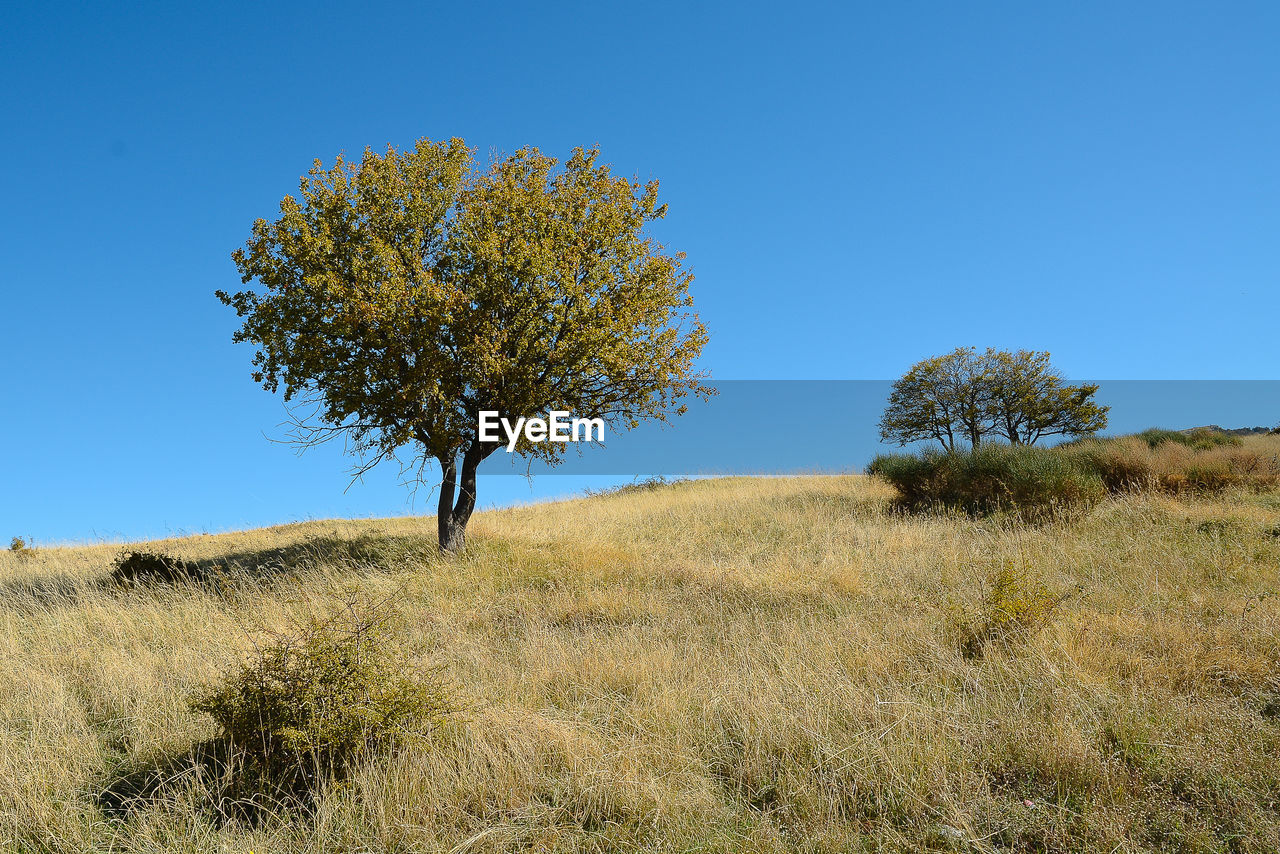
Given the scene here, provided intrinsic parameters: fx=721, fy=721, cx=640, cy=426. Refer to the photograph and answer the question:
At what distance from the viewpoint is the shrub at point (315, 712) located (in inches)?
208

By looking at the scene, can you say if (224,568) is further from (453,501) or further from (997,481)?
(997,481)

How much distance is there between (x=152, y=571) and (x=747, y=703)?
43.7 ft

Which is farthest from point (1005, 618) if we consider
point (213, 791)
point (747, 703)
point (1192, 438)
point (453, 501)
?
point (1192, 438)

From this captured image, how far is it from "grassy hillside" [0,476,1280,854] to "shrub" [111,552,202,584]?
2.24 feet

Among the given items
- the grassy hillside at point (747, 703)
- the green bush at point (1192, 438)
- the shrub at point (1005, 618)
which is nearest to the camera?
the grassy hillside at point (747, 703)

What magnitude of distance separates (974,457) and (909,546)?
7583mm

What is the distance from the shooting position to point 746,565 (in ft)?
43.0

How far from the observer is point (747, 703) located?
6.32 metres

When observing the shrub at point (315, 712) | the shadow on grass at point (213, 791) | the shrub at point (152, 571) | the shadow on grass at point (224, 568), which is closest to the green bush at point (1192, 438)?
the shadow on grass at point (224, 568)

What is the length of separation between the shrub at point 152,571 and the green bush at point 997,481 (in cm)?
1757

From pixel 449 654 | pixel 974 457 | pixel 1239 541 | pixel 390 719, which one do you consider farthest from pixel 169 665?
pixel 974 457

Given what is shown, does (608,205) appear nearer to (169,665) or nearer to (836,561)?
(836,561)

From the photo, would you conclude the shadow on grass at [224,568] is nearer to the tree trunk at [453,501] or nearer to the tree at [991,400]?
the tree trunk at [453,501]

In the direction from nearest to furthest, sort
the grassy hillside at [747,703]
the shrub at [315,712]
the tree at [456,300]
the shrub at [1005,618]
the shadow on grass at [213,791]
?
1. the grassy hillside at [747,703]
2. the shadow on grass at [213,791]
3. the shrub at [315,712]
4. the shrub at [1005,618]
5. the tree at [456,300]
